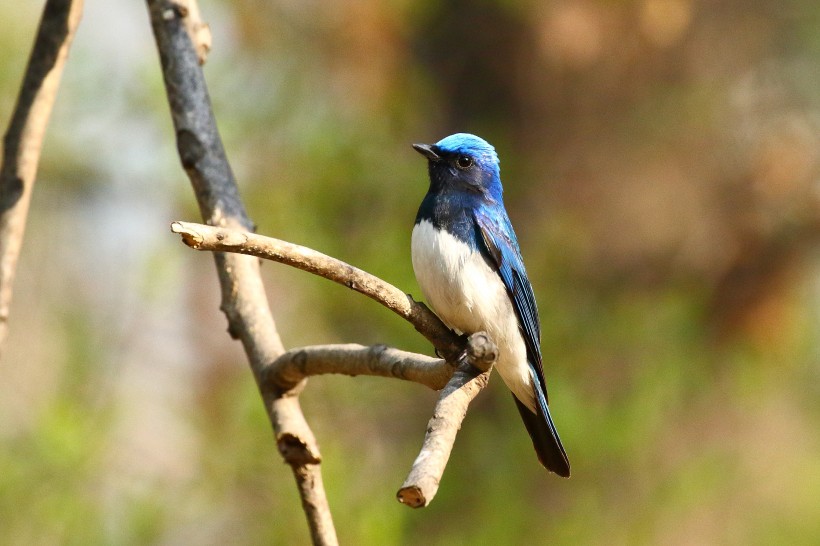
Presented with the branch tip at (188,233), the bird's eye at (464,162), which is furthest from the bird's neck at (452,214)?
the branch tip at (188,233)

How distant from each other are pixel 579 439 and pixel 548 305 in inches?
39.9

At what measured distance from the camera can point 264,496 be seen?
5.93 metres

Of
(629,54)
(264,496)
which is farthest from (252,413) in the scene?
(629,54)

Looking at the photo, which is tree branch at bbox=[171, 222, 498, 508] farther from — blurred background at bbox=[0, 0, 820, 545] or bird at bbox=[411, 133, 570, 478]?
blurred background at bbox=[0, 0, 820, 545]

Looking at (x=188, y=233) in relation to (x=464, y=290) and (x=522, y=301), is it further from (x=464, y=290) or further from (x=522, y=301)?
(x=522, y=301)

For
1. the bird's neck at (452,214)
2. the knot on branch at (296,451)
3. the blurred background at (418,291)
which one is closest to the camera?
the knot on branch at (296,451)

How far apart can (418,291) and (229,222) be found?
3.23 metres

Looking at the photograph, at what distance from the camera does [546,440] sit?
3.47 m

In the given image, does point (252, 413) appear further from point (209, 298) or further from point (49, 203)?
point (49, 203)

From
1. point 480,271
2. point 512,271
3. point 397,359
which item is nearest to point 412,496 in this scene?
point 397,359

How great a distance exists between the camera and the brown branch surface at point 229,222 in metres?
2.59

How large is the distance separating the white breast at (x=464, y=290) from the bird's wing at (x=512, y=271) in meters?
0.04

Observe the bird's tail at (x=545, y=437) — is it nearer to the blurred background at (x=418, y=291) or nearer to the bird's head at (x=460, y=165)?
the bird's head at (x=460, y=165)

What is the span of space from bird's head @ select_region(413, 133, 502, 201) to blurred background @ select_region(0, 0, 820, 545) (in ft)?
7.40
